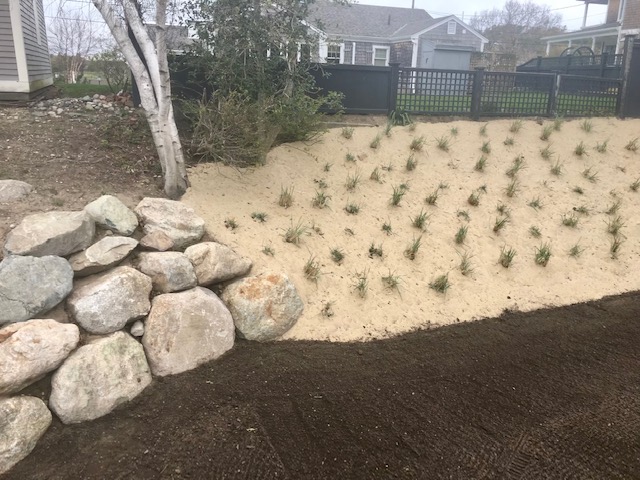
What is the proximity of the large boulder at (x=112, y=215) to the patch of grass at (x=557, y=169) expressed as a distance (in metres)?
5.81

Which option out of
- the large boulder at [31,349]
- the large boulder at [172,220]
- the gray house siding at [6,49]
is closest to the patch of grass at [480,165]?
the large boulder at [172,220]

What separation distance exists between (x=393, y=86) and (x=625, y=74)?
4.70 m

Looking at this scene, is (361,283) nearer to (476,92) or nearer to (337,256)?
(337,256)

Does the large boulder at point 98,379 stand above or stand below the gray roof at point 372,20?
below

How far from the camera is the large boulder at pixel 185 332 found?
12.1ft

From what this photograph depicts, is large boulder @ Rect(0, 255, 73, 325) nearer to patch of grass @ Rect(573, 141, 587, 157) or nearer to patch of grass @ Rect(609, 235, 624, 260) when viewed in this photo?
patch of grass @ Rect(609, 235, 624, 260)

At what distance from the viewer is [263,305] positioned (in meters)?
4.19

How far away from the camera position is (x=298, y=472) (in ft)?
9.32

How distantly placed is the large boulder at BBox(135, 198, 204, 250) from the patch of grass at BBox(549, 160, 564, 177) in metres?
5.21

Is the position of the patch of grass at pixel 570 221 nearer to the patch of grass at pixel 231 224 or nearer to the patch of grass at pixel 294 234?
the patch of grass at pixel 294 234

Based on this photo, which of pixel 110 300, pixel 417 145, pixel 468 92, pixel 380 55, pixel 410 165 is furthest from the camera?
pixel 380 55

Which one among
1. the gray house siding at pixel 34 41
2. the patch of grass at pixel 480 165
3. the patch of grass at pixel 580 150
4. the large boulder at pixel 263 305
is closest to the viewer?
→ the large boulder at pixel 263 305

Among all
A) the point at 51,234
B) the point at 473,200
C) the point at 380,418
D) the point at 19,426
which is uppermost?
the point at 51,234

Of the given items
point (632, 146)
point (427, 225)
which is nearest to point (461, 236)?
point (427, 225)
